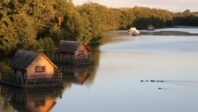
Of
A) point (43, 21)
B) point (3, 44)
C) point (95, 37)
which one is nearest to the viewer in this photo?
point (3, 44)

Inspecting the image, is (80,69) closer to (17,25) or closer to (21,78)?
(21,78)

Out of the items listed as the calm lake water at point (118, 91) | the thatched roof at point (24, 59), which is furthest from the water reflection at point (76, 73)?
the thatched roof at point (24, 59)

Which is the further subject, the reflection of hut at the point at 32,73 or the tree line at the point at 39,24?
the tree line at the point at 39,24

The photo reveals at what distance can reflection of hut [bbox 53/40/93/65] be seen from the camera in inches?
2571

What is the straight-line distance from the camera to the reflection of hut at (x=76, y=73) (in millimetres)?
52731

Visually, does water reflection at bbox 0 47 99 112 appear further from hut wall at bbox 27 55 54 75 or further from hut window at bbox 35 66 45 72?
hut window at bbox 35 66 45 72

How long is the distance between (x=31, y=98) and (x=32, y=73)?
572cm

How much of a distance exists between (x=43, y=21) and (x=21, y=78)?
49.0 meters

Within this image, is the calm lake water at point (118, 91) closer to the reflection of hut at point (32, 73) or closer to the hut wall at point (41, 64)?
the reflection of hut at point (32, 73)

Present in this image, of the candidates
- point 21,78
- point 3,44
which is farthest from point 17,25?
point 21,78

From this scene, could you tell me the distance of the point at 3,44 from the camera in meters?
76.6

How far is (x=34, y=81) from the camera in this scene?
4597 cm

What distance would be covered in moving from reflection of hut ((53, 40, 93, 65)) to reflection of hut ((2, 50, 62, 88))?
16.7 metres

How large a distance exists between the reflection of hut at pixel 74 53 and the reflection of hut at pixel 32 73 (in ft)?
54.7
